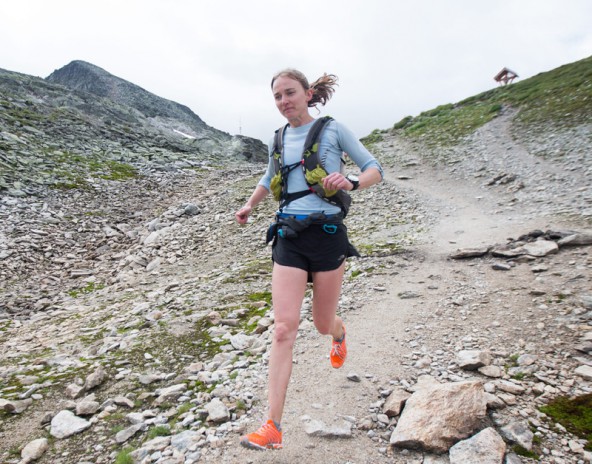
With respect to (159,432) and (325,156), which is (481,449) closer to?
(325,156)

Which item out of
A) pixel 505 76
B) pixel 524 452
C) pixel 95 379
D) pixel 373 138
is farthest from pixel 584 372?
pixel 505 76

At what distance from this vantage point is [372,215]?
15922 mm

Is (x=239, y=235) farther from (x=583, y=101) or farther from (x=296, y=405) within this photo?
(x=583, y=101)

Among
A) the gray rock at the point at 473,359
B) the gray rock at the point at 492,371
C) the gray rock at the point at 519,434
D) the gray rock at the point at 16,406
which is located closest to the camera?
the gray rock at the point at 519,434

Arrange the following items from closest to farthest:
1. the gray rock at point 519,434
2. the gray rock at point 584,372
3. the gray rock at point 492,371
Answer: the gray rock at point 519,434 → the gray rock at point 584,372 → the gray rock at point 492,371

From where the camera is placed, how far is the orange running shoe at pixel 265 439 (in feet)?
11.0

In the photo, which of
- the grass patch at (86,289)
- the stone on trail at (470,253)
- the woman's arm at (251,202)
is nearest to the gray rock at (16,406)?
the woman's arm at (251,202)

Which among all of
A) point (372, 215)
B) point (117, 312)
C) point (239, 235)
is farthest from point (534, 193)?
point (117, 312)

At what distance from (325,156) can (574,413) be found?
143 inches

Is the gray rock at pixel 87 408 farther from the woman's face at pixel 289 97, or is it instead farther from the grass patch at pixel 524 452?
the grass patch at pixel 524 452

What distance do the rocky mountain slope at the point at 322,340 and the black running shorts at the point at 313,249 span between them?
180 centimetres

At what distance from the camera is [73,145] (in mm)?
31406

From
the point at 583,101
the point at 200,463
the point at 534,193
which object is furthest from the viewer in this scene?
the point at 583,101

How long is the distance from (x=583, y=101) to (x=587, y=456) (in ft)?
93.5
